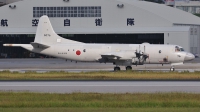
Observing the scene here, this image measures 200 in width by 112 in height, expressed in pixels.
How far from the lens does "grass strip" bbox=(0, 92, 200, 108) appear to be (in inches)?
913

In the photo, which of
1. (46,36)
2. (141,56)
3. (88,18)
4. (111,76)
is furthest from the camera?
(88,18)

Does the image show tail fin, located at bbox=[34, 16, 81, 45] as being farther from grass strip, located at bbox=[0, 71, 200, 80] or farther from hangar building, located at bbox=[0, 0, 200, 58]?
hangar building, located at bbox=[0, 0, 200, 58]

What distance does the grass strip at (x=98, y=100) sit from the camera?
2319cm

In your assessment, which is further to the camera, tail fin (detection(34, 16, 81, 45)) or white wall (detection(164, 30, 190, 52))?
white wall (detection(164, 30, 190, 52))

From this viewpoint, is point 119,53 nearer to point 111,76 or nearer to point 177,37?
point 111,76

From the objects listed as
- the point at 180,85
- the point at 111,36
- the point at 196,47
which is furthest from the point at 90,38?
the point at 180,85

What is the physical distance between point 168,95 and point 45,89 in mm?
7785

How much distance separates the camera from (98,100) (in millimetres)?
24859

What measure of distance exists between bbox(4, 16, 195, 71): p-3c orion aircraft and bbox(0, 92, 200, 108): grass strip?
2437 cm

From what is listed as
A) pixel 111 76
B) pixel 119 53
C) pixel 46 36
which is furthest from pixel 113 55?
pixel 111 76

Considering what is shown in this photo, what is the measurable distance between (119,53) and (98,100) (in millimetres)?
26880

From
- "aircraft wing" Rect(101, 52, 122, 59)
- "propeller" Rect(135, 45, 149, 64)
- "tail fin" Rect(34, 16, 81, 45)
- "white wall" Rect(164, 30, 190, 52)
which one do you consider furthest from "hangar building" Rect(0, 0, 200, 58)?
"propeller" Rect(135, 45, 149, 64)

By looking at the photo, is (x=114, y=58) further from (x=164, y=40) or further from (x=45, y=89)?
(x=164, y=40)

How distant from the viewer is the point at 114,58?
169ft
